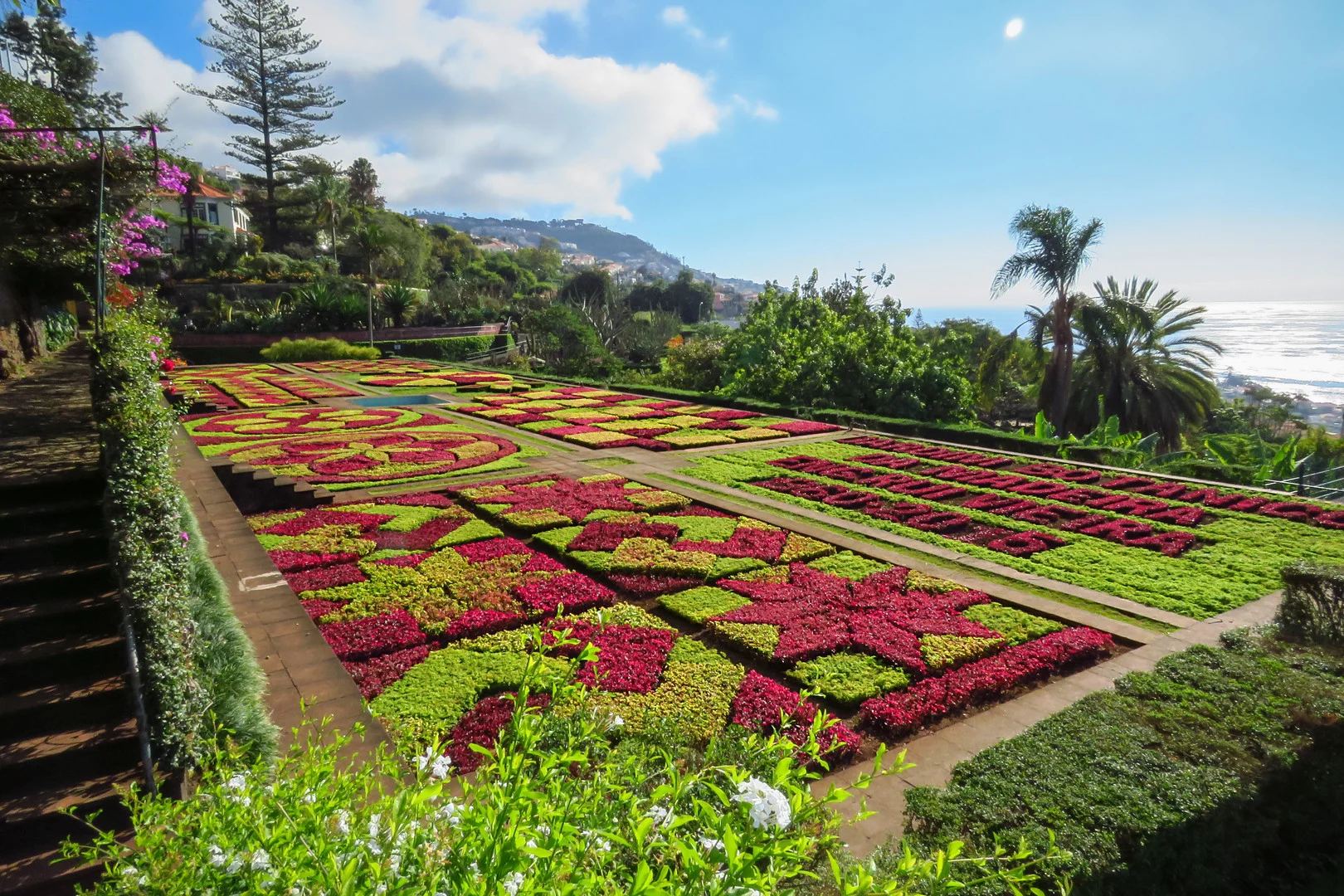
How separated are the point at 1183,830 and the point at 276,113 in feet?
200

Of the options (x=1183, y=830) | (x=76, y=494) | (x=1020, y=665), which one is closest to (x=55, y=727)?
(x=76, y=494)

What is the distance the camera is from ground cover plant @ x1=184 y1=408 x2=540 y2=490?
13.0 meters

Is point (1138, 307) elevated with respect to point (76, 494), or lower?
elevated

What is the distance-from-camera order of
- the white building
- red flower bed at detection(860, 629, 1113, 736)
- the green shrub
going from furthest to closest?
the white building, the green shrub, red flower bed at detection(860, 629, 1113, 736)

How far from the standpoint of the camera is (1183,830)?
3.86 m

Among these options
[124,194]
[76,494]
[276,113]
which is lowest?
[76,494]

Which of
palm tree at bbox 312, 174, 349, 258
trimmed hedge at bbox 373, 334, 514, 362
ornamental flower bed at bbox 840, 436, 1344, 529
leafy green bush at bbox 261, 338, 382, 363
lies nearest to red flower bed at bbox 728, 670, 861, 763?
ornamental flower bed at bbox 840, 436, 1344, 529

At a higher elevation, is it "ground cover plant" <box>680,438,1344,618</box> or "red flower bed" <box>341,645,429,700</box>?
"ground cover plant" <box>680,438,1344,618</box>

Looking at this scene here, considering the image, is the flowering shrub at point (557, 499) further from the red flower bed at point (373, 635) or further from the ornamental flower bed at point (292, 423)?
the ornamental flower bed at point (292, 423)

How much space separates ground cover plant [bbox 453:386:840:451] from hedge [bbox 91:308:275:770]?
1161cm

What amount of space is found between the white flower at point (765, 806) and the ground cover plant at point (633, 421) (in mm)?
14387

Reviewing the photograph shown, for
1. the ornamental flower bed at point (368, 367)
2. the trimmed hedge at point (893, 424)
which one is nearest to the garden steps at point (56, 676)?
the trimmed hedge at point (893, 424)

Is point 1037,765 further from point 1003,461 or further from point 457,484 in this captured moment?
point 1003,461

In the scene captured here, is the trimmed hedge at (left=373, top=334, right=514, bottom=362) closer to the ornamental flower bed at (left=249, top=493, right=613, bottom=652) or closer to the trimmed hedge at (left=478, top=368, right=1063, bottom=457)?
the trimmed hedge at (left=478, top=368, right=1063, bottom=457)
